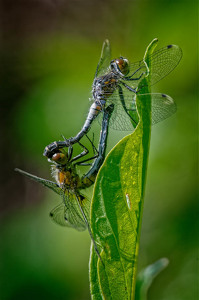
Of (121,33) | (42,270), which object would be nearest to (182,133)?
(121,33)

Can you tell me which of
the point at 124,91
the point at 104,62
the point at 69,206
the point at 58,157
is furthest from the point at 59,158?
the point at 104,62

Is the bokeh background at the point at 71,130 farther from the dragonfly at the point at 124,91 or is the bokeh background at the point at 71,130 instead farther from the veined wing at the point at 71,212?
the veined wing at the point at 71,212

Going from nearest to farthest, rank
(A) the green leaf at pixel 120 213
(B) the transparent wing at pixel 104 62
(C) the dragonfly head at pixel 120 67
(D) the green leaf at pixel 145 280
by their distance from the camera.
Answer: (A) the green leaf at pixel 120 213 → (D) the green leaf at pixel 145 280 → (C) the dragonfly head at pixel 120 67 → (B) the transparent wing at pixel 104 62

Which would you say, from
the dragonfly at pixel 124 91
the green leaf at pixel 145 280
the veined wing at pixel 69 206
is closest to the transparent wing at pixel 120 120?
the dragonfly at pixel 124 91

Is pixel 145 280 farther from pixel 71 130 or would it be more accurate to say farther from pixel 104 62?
pixel 71 130

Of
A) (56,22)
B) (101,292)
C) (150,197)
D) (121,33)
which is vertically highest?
(56,22)

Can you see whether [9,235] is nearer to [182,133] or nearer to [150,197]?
[150,197]
